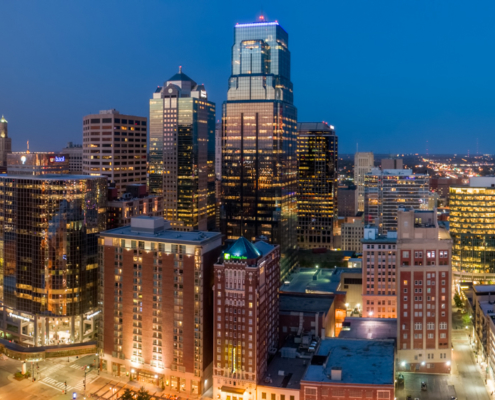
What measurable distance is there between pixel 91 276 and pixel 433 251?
303 ft

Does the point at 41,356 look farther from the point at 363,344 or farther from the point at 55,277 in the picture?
the point at 363,344

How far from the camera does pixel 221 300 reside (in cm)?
12444

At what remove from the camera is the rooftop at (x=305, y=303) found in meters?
154

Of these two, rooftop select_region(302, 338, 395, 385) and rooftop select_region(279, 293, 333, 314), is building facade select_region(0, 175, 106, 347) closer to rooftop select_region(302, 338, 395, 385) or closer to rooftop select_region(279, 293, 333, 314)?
rooftop select_region(279, 293, 333, 314)

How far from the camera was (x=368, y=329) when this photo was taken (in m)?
144

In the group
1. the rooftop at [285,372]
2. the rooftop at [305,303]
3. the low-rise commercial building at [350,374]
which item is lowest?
the rooftop at [285,372]

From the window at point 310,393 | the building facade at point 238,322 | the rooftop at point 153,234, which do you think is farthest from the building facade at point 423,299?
the rooftop at point 153,234

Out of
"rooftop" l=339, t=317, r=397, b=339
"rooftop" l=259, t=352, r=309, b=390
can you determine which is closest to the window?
"rooftop" l=259, t=352, r=309, b=390

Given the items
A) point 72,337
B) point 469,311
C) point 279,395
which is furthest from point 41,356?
point 469,311

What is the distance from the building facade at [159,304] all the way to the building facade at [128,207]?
1432 inches

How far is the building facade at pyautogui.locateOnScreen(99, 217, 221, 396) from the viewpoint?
130 meters

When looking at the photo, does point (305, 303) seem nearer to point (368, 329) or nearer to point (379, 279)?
point (368, 329)

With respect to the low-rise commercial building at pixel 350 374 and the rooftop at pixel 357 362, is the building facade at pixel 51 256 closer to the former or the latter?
the rooftop at pixel 357 362

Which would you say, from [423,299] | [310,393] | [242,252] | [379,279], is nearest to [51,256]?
[242,252]
